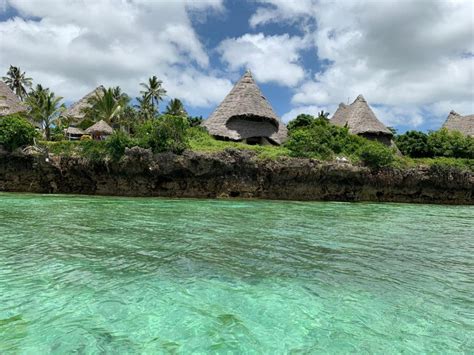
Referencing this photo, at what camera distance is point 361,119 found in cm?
3194

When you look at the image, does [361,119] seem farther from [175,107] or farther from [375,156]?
[175,107]

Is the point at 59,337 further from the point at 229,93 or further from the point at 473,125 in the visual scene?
the point at 473,125

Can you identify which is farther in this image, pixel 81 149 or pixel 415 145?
pixel 415 145

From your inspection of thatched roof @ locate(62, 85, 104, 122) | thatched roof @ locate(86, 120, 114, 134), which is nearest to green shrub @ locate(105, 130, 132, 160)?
thatched roof @ locate(86, 120, 114, 134)

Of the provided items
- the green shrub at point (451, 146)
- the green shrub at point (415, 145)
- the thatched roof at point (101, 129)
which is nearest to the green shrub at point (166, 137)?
the thatched roof at point (101, 129)

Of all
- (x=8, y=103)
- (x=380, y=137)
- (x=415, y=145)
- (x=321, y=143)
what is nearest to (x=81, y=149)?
(x=8, y=103)

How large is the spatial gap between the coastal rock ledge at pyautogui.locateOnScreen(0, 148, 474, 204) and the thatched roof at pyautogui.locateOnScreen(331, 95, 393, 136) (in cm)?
795

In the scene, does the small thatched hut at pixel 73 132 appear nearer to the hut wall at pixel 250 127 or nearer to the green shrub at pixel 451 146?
the hut wall at pixel 250 127

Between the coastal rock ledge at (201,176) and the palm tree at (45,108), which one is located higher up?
the palm tree at (45,108)

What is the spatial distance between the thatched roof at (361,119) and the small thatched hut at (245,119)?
7.09 meters

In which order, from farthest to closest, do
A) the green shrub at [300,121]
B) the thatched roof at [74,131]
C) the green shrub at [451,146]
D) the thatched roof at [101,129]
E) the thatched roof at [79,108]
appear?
1. the thatched roof at [79,108]
2. the thatched roof at [74,131]
3. the green shrub at [300,121]
4. the thatched roof at [101,129]
5. the green shrub at [451,146]

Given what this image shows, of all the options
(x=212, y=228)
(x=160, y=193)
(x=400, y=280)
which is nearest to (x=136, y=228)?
(x=212, y=228)

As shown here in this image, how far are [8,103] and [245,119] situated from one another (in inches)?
776

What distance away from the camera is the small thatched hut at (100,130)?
Result: 28.6 meters
